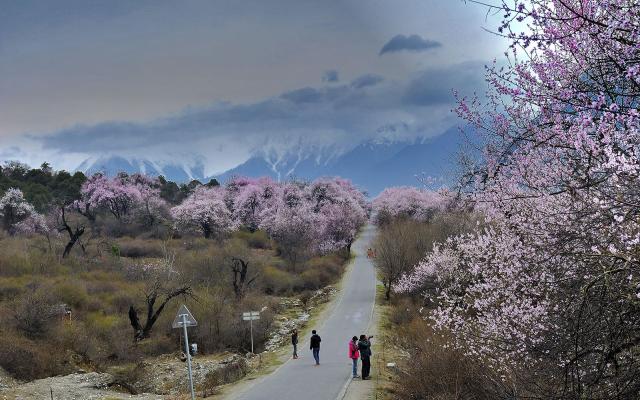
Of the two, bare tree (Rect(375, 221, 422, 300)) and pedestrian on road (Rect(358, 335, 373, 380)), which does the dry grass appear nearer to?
bare tree (Rect(375, 221, 422, 300))

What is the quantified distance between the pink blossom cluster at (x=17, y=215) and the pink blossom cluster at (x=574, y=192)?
180 ft

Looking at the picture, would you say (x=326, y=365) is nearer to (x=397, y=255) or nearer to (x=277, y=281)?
(x=397, y=255)

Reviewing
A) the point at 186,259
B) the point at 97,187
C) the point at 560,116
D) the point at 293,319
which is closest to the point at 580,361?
the point at 560,116

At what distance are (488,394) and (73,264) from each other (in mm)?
37458

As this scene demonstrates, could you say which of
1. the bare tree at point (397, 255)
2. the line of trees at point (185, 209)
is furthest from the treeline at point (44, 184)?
the bare tree at point (397, 255)

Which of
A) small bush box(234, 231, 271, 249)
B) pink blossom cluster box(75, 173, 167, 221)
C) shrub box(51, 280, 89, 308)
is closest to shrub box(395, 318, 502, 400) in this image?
shrub box(51, 280, 89, 308)

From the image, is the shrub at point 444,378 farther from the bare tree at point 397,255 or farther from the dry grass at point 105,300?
the bare tree at point 397,255

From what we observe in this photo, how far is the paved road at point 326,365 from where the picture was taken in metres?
17.1

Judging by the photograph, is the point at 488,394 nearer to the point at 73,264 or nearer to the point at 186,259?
the point at 186,259

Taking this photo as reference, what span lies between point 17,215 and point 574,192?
6253 cm

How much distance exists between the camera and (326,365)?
2141 cm

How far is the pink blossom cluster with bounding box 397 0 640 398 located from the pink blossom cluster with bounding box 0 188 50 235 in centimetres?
5478

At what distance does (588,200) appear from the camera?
5.91 metres

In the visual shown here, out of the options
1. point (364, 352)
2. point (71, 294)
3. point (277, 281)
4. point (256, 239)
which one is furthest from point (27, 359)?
point (256, 239)
